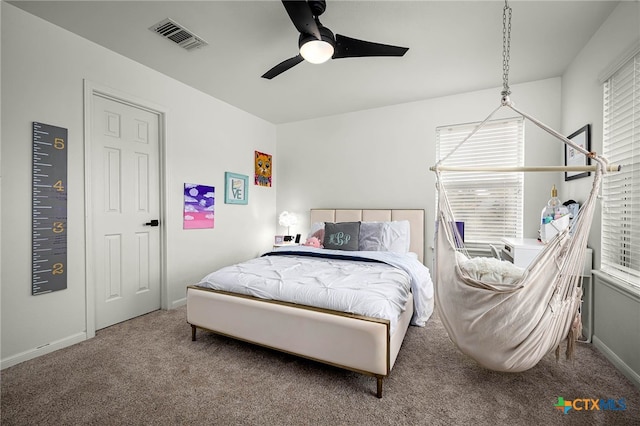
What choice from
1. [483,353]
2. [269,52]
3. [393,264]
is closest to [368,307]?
[483,353]

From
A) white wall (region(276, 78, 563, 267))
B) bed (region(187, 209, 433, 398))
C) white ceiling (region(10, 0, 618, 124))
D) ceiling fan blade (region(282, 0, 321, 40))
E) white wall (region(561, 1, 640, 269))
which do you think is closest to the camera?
ceiling fan blade (region(282, 0, 321, 40))

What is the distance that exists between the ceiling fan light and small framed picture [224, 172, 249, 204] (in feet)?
7.59

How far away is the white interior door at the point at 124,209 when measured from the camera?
2.58 m

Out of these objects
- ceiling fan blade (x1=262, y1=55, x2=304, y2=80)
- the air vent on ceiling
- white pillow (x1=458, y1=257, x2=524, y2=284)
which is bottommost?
white pillow (x1=458, y1=257, x2=524, y2=284)

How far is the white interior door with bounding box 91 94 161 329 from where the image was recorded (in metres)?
2.58

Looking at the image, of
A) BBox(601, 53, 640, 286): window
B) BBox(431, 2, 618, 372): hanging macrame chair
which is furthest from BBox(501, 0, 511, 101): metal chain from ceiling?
BBox(601, 53, 640, 286): window

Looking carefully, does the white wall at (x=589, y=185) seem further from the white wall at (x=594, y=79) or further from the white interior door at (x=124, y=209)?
the white interior door at (x=124, y=209)

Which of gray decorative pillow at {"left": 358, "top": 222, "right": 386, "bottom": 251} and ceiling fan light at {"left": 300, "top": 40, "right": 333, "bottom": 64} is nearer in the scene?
ceiling fan light at {"left": 300, "top": 40, "right": 333, "bottom": 64}

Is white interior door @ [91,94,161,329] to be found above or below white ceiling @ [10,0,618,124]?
below

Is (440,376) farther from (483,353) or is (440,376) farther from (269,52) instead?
(269,52)

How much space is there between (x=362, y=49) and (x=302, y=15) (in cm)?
58

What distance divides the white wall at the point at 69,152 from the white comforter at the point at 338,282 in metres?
1.05

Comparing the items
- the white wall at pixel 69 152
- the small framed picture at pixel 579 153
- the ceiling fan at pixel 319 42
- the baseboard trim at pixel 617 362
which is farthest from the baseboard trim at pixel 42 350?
the small framed picture at pixel 579 153

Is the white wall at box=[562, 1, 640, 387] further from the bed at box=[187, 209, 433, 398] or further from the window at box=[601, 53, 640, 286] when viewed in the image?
the bed at box=[187, 209, 433, 398]
